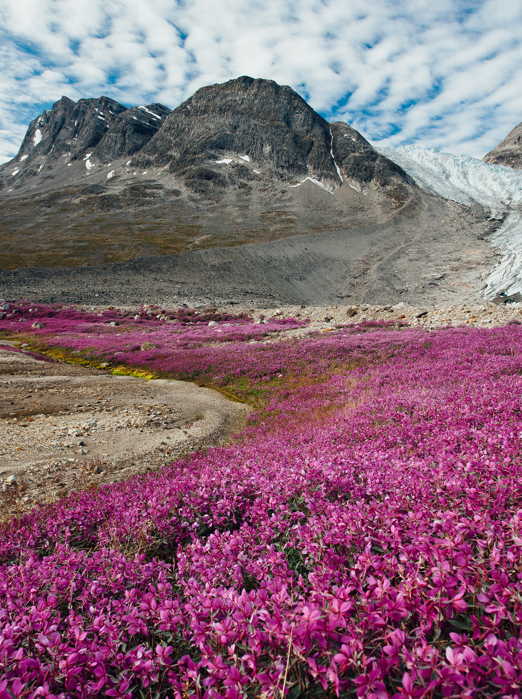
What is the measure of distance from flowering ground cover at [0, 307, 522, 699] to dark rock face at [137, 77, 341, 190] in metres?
172

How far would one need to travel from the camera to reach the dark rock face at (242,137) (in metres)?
167

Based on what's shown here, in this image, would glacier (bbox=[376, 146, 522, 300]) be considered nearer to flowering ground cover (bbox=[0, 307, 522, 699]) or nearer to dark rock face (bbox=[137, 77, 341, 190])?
dark rock face (bbox=[137, 77, 341, 190])

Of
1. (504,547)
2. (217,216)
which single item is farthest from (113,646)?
(217,216)

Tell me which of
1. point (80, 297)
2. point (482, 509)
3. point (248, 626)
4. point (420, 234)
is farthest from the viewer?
point (420, 234)

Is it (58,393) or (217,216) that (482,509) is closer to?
(58,393)

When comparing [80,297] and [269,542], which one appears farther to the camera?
[80,297]

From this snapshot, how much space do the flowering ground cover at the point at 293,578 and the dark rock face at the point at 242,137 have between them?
565ft

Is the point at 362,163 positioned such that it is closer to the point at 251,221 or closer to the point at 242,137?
the point at 242,137

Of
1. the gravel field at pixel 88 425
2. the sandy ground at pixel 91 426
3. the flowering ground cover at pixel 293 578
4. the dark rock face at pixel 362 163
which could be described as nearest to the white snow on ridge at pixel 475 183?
the dark rock face at pixel 362 163

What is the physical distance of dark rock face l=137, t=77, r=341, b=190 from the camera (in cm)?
16712

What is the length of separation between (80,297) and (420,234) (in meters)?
99.4

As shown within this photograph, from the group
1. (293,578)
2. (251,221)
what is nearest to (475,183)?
(251,221)

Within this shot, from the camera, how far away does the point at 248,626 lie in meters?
2.03

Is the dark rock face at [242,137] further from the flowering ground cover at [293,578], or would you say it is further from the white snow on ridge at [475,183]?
the flowering ground cover at [293,578]
